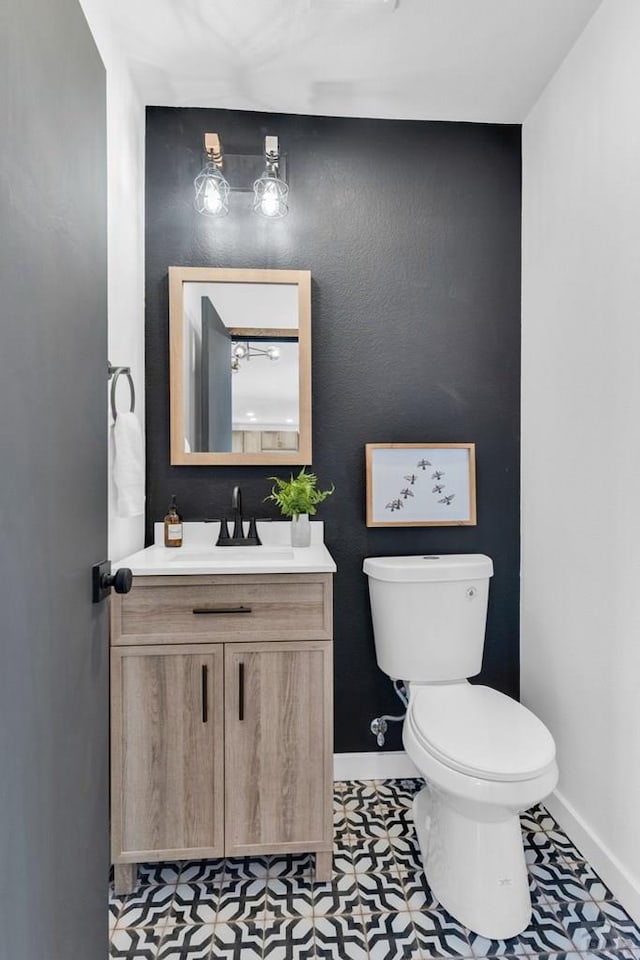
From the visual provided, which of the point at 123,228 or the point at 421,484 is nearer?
the point at 123,228

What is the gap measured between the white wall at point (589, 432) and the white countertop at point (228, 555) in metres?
0.79

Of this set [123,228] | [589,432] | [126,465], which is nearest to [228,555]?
[126,465]

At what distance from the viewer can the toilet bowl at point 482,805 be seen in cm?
137

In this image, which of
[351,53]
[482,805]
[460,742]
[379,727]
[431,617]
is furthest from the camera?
[379,727]

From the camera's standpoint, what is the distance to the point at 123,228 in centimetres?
180

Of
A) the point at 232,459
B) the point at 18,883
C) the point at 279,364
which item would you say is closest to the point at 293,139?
the point at 279,364

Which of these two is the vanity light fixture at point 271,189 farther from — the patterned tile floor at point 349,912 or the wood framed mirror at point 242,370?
the patterned tile floor at point 349,912

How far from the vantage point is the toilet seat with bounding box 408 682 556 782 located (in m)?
1.38

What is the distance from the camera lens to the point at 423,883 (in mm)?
1604

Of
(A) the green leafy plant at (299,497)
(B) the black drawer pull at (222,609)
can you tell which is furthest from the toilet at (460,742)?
(B) the black drawer pull at (222,609)

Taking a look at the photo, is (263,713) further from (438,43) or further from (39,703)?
(438,43)

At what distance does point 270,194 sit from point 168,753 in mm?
1833

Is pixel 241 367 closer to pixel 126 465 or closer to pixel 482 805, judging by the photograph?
pixel 126 465

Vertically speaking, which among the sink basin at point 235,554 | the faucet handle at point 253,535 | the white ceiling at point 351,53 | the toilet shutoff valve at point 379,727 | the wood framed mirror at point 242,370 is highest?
the white ceiling at point 351,53
